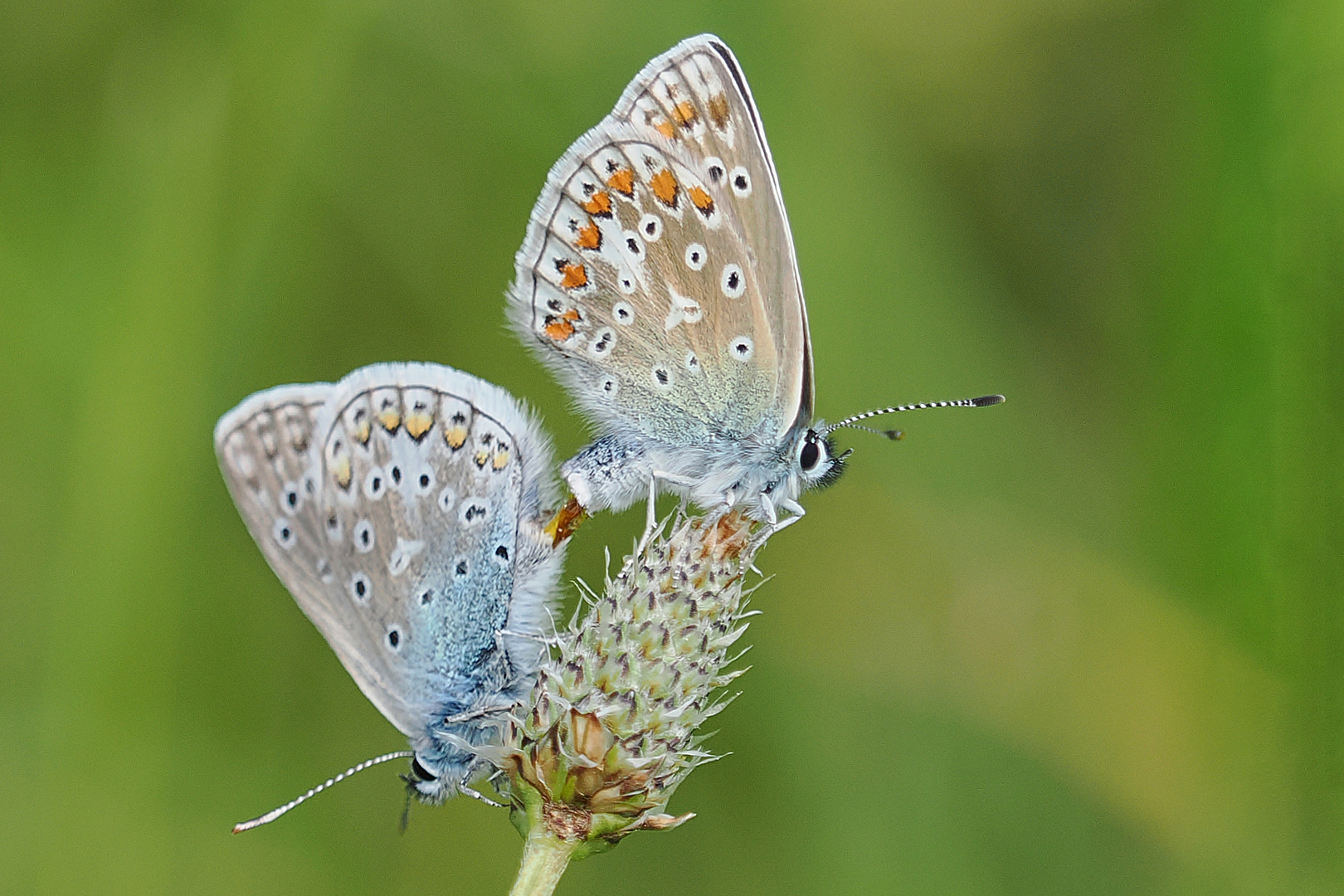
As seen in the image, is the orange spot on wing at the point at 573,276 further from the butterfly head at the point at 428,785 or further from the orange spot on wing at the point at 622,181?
the butterfly head at the point at 428,785

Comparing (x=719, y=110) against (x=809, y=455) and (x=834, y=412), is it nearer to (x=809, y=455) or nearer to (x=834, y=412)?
(x=809, y=455)

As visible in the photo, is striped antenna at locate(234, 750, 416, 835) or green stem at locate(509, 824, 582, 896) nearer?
green stem at locate(509, 824, 582, 896)

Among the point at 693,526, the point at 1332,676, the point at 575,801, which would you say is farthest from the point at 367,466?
the point at 1332,676

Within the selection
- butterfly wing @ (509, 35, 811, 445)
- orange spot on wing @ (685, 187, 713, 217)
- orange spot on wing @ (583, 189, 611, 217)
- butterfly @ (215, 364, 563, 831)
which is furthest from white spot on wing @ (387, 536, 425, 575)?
orange spot on wing @ (685, 187, 713, 217)

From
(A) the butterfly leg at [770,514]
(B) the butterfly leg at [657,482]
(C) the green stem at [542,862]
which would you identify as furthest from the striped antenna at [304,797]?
(A) the butterfly leg at [770,514]

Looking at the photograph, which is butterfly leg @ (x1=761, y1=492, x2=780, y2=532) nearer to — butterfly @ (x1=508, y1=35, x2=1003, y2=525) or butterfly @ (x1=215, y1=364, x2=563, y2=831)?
butterfly @ (x1=508, y1=35, x2=1003, y2=525)
